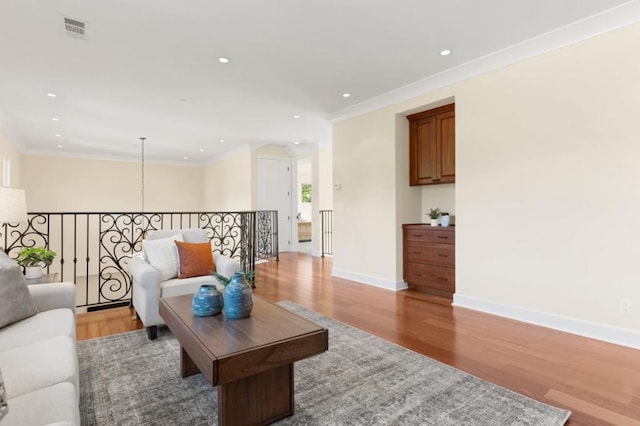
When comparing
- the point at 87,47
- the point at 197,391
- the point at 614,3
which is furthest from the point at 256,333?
the point at 614,3

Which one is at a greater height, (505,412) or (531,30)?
(531,30)

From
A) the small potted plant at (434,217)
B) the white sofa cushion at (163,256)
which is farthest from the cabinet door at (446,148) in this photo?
the white sofa cushion at (163,256)

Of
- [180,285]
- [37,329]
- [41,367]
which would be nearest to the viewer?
[41,367]

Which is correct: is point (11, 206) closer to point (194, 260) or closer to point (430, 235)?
point (194, 260)

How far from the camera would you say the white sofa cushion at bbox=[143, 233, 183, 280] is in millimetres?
3250

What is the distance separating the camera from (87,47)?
3254 millimetres

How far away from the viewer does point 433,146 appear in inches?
180

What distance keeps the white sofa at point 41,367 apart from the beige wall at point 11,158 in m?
5.18

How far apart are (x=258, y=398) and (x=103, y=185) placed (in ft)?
32.0

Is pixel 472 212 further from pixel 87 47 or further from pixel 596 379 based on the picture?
pixel 87 47

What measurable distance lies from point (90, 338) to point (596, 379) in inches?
155

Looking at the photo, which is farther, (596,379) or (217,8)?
(217,8)

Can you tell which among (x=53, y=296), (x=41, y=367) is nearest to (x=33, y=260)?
(x=53, y=296)

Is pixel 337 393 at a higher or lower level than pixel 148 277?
lower
